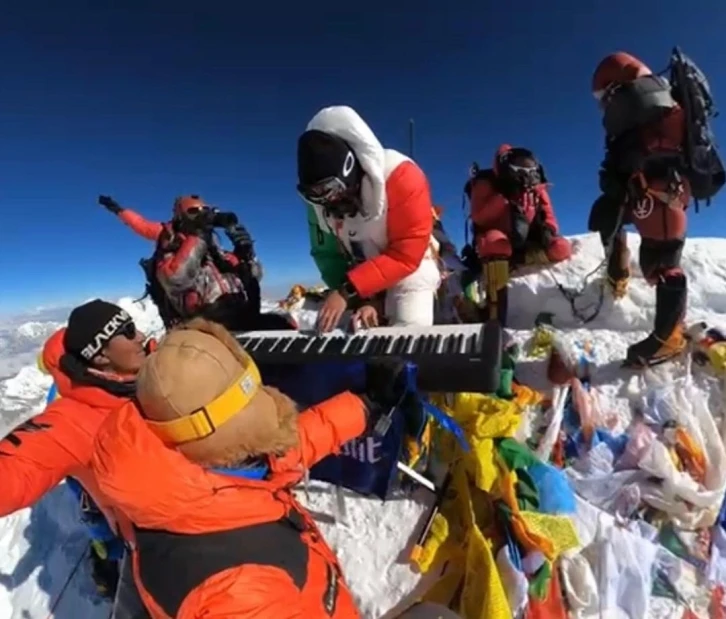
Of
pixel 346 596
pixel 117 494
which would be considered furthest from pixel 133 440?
pixel 346 596

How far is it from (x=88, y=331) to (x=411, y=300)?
1.76 meters

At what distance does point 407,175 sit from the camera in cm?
289

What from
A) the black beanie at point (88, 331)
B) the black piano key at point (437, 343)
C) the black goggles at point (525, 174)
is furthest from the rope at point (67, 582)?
the black goggles at point (525, 174)

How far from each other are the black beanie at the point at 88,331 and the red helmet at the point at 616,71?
2839 millimetres

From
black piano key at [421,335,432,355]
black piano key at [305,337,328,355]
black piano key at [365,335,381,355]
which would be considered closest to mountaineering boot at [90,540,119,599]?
black piano key at [305,337,328,355]

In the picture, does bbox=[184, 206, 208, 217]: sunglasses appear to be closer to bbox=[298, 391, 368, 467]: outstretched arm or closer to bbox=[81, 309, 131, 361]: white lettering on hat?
bbox=[81, 309, 131, 361]: white lettering on hat

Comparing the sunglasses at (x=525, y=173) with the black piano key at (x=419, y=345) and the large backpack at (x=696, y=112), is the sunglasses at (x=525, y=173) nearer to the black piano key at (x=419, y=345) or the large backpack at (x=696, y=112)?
the large backpack at (x=696, y=112)

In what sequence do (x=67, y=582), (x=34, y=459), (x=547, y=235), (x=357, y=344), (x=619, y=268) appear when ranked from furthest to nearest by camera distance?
(x=547, y=235), (x=619, y=268), (x=67, y=582), (x=357, y=344), (x=34, y=459)

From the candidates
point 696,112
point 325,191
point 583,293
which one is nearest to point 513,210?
point 583,293

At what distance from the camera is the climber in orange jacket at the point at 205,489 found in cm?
129

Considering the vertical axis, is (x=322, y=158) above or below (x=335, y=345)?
above

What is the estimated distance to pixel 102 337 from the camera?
2.37 metres

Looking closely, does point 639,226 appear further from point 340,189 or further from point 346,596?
point 346,596

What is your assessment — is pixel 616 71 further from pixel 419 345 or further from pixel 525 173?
pixel 419 345
